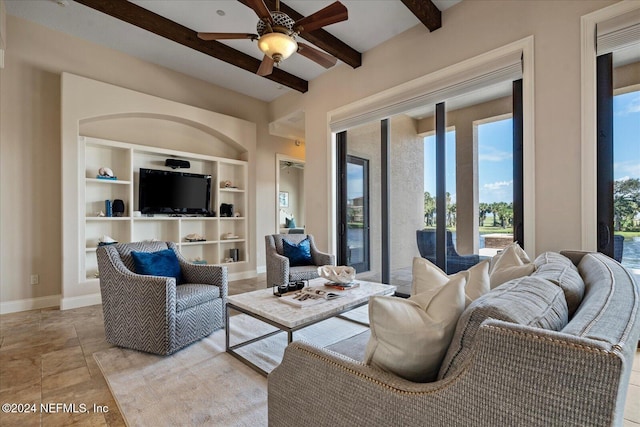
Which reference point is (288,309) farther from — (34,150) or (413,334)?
(34,150)

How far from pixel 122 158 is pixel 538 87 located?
16.8 ft

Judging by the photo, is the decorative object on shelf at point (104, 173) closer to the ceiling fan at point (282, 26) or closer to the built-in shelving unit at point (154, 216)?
the built-in shelving unit at point (154, 216)

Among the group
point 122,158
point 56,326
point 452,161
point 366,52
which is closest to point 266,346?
point 56,326

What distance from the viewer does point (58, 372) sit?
6.95 ft

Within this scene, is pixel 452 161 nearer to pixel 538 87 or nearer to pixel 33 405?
pixel 538 87

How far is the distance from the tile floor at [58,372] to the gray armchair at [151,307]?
0.32 meters

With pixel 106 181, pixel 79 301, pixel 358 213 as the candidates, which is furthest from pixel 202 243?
pixel 358 213

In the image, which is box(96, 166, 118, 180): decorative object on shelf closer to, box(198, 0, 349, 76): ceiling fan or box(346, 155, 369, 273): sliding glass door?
box(198, 0, 349, 76): ceiling fan

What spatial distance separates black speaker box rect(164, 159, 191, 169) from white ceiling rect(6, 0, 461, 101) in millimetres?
1462

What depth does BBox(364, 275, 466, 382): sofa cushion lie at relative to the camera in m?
0.84

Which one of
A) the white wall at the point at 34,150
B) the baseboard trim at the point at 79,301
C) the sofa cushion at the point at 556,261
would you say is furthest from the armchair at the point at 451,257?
the white wall at the point at 34,150

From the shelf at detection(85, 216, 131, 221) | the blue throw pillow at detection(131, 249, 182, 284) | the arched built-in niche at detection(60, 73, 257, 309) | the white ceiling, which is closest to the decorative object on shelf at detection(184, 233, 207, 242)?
the arched built-in niche at detection(60, 73, 257, 309)

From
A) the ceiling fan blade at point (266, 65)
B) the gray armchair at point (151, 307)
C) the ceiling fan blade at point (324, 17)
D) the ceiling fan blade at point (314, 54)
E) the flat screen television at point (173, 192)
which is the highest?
the ceiling fan blade at point (324, 17)

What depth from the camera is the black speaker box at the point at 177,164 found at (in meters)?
4.69
